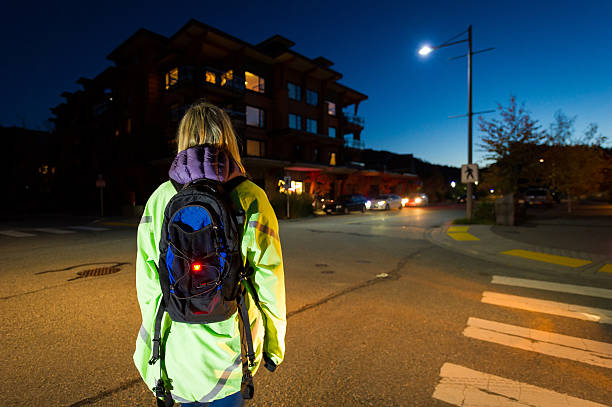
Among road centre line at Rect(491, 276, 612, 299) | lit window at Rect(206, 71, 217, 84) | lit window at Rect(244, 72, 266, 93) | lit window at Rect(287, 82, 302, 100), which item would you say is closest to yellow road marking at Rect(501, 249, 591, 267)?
road centre line at Rect(491, 276, 612, 299)

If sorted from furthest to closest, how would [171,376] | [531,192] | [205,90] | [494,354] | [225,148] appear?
[531,192] < [205,90] < [494,354] < [225,148] < [171,376]

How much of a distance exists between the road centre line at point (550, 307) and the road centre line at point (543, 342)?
0.82 m

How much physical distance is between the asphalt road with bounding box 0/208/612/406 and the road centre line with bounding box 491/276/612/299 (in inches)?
9.0

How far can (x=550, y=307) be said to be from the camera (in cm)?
475

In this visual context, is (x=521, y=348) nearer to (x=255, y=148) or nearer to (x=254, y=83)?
(x=255, y=148)

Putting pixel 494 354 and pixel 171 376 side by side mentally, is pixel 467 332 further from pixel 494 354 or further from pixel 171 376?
pixel 171 376

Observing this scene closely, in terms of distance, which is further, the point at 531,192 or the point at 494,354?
the point at 531,192

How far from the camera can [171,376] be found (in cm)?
150

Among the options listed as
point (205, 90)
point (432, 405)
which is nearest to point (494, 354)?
point (432, 405)

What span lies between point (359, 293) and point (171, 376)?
420 cm

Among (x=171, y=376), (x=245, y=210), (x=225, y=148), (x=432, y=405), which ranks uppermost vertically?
(x=225, y=148)

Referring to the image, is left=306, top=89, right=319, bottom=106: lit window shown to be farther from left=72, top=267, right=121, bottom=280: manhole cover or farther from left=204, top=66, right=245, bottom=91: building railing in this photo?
left=72, top=267, right=121, bottom=280: manhole cover

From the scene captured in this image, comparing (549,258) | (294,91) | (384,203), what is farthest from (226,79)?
(549,258)

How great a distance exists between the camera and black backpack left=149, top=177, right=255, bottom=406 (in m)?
1.36
